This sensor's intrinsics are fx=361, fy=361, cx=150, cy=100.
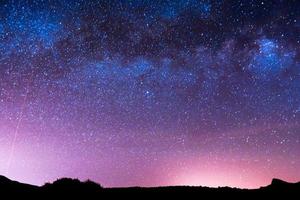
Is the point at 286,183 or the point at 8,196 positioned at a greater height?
the point at 286,183

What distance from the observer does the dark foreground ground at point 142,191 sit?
17.3 m

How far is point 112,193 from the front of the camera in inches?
707

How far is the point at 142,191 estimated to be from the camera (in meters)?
18.5

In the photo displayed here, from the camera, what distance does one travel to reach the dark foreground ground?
1730 centimetres

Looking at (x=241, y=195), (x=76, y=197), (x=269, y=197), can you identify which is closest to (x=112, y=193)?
(x=76, y=197)

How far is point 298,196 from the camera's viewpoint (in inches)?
634

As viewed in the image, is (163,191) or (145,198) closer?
(145,198)

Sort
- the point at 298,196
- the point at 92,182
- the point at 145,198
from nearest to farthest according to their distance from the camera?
the point at 298,196
the point at 145,198
the point at 92,182

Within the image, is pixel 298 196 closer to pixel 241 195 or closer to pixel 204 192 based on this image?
pixel 241 195

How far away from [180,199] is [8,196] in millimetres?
8352

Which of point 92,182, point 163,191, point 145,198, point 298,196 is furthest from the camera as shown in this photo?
point 92,182

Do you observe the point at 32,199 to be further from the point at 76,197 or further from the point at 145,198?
the point at 145,198

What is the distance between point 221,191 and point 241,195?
1.25m

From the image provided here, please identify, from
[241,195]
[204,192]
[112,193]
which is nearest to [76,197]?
[112,193]
